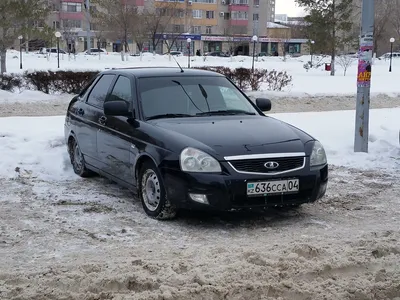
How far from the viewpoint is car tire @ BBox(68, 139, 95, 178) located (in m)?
7.80

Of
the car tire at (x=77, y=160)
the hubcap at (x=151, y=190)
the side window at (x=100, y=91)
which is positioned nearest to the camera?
the hubcap at (x=151, y=190)

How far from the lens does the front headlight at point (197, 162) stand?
5520mm

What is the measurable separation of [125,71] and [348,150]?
4.08 metres

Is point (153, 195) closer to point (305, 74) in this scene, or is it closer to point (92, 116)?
point (92, 116)

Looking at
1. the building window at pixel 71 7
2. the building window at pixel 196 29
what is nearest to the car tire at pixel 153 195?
the building window at pixel 71 7

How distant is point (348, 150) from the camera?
9562 millimetres

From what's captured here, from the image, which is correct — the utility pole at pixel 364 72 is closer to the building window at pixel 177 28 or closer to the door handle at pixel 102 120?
the door handle at pixel 102 120

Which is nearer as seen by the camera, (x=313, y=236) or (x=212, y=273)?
(x=212, y=273)

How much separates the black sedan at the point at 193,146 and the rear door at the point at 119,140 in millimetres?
11

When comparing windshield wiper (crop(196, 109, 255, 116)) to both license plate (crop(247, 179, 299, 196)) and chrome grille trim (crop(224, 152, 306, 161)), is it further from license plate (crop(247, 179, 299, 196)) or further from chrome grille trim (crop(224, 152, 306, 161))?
license plate (crop(247, 179, 299, 196))

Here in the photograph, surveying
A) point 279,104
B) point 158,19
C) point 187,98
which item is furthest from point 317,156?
point 158,19

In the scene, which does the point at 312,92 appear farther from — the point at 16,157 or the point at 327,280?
the point at 327,280

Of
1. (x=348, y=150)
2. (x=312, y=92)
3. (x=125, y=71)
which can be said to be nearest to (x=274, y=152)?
(x=125, y=71)

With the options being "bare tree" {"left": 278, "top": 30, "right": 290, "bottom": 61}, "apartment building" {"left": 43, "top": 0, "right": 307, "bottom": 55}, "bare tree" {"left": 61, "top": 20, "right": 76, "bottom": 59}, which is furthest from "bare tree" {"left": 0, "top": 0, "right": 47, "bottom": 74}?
"bare tree" {"left": 278, "top": 30, "right": 290, "bottom": 61}
